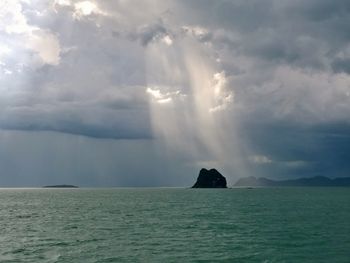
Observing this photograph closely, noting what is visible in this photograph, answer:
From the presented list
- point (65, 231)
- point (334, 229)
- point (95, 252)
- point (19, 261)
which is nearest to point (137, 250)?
point (95, 252)

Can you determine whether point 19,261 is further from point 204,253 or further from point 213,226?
point 213,226

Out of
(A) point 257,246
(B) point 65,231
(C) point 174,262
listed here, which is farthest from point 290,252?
(B) point 65,231

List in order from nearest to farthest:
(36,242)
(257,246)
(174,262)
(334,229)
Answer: (174,262), (257,246), (36,242), (334,229)

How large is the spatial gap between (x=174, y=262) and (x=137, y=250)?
8771mm

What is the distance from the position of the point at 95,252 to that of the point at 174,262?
11584mm

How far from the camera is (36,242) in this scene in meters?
61.9

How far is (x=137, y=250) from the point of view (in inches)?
2109

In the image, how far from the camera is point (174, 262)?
46156mm

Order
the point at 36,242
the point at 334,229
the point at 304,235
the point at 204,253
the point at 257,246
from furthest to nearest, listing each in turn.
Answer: the point at 334,229
the point at 304,235
the point at 36,242
the point at 257,246
the point at 204,253

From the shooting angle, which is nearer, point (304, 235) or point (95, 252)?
point (95, 252)

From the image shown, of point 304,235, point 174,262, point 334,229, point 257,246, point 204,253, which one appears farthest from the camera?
point 334,229

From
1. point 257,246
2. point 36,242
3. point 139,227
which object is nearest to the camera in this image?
point 257,246

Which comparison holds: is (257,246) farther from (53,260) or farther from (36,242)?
(36,242)

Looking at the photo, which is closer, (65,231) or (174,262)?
(174,262)
